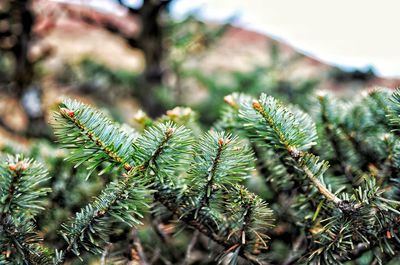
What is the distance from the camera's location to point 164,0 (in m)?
2.33

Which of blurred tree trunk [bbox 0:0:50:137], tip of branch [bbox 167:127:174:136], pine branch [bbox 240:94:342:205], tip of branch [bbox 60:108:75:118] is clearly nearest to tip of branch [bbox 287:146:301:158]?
pine branch [bbox 240:94:342:205]

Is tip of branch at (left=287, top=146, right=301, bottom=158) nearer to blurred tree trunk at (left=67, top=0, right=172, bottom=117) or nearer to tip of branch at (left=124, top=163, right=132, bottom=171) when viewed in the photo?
tip of branch at (left=124, top=163, right=132, bottom=171)

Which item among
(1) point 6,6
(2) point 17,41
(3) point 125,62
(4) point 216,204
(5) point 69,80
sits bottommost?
(3) point 125,62

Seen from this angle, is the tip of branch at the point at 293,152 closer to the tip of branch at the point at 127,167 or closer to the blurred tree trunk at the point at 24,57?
the tip of branch at the point at 127,167

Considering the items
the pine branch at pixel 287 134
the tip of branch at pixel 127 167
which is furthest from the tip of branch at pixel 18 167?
the pine branch at pixel 287 134

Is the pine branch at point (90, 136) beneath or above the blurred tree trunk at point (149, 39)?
above

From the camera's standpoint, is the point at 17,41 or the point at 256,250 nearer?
the point at 256,250

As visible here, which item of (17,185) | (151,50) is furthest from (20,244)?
(151,50)

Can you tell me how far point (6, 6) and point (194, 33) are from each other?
3.73 feet

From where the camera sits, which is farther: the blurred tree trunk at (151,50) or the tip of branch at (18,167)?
the blurred tree trunk at (151,50)

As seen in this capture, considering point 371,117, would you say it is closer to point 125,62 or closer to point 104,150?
point 104,150

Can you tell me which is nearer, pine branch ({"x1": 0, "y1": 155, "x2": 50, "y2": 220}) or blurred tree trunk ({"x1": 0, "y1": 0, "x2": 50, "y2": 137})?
pine branch ({"x1": 0, "y1": 155, "x2": 50, "y2": 220})

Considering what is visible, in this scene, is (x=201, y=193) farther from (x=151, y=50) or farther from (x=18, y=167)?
(x=151, y=50)

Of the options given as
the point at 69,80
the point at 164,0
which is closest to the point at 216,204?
the point at 164,0
